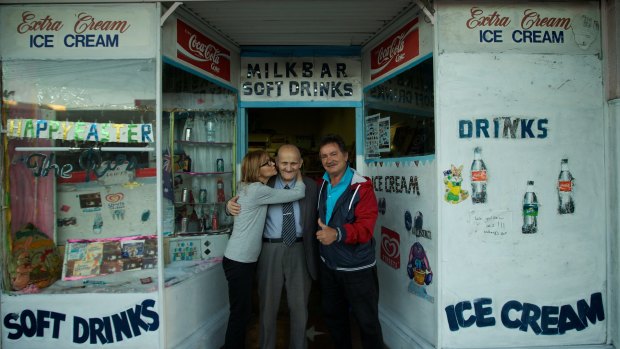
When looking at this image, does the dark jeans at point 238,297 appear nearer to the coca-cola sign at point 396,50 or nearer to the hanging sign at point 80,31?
the hanging sign at point 80,31

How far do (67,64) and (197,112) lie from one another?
1371mm

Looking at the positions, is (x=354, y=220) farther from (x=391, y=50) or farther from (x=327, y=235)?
(x=391, y=50)

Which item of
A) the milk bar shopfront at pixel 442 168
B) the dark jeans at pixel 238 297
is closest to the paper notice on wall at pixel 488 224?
the milk bar shopfront at pixel 442 168

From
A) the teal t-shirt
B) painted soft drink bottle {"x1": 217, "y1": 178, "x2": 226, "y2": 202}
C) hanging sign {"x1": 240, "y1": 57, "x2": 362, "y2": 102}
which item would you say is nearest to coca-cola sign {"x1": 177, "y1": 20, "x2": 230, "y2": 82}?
hanging sign {"x1": 240, "y1": 57, "x2": 362, "y2": 102}

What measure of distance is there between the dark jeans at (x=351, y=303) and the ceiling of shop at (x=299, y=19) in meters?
2.20

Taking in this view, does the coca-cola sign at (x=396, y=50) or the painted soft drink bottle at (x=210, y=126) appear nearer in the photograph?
the coca-cola sign at (x=396, y=50)

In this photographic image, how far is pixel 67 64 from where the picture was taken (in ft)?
10.5

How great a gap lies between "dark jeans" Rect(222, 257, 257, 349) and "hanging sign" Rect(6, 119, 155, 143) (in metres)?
1.23

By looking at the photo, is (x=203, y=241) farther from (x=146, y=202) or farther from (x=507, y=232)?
(x=507, y=232)

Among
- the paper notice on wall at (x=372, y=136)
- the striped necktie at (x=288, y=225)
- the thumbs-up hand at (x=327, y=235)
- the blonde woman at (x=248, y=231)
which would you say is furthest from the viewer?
the paper notice on wall at (x=372, y=136)

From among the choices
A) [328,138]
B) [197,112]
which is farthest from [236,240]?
[197,112]

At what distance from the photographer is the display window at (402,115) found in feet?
10.9

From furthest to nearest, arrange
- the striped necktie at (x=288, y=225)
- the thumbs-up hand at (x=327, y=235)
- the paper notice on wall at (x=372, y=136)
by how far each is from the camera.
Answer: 1. the paper notice on wall at (x=372, y=136)
2. the striped necktie at (x=288, y=225)
3. the thumbs-up hand at (x=327, y=235)

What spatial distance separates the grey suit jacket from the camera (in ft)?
10.5
